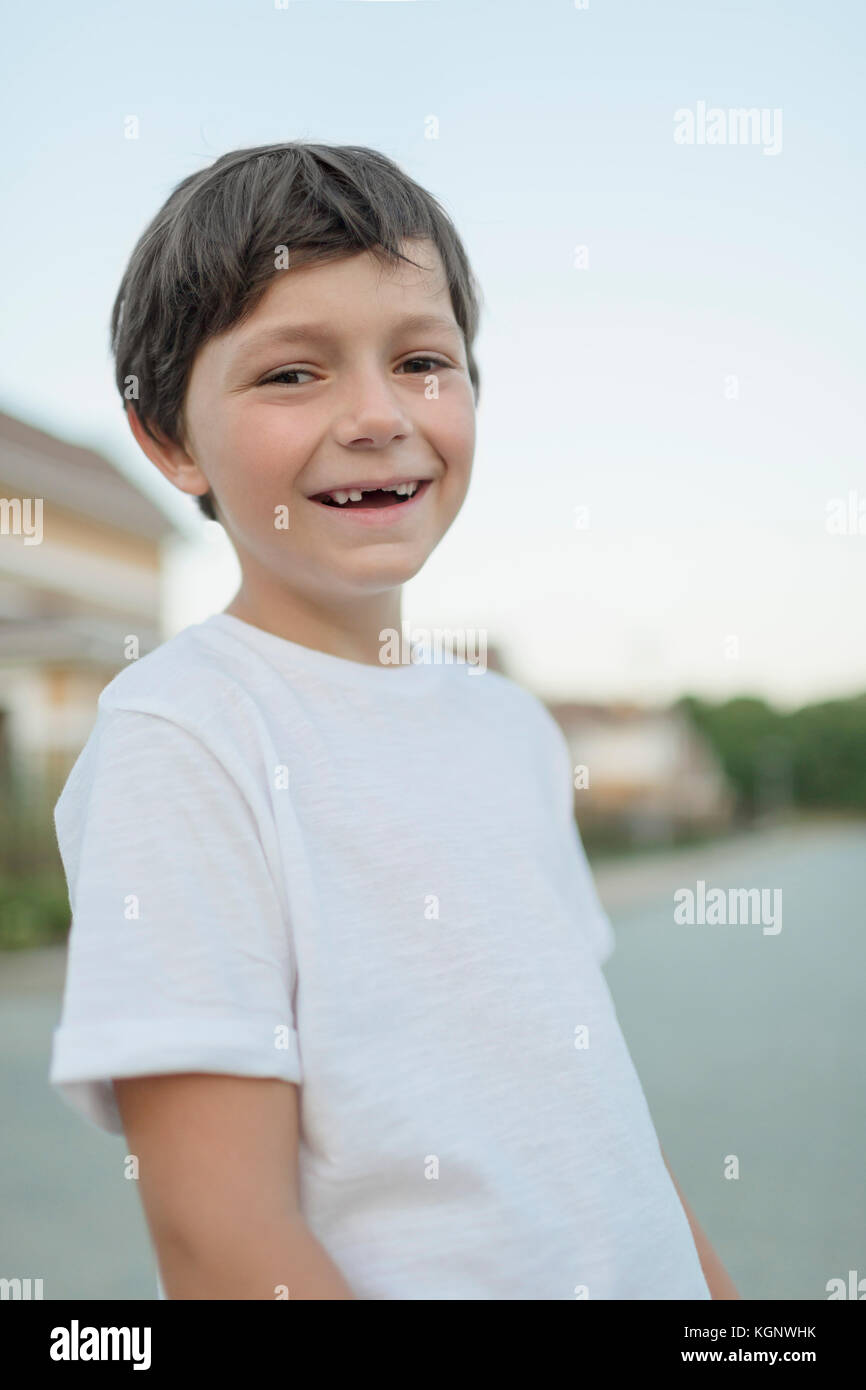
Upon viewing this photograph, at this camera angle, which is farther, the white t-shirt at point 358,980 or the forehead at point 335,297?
the forehead at point 335,297

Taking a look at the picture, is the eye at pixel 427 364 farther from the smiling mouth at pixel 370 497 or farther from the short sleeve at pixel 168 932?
the short sleeve at pixel 168 932

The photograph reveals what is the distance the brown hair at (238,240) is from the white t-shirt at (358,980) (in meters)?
0.25

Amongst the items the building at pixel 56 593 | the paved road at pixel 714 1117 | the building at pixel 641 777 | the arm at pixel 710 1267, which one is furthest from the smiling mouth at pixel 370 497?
the building at pixel 641 777

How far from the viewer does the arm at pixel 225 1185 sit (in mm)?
819

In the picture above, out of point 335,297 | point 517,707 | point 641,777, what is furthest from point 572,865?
point 641,777

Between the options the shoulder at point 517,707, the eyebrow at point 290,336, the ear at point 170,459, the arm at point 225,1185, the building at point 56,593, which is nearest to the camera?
the arm at point 225,1185

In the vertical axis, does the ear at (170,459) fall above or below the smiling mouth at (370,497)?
above

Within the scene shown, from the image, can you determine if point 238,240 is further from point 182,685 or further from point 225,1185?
point 225,1185

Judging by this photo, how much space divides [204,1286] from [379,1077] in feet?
0.58

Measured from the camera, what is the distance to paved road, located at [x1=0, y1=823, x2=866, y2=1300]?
332 centimetres

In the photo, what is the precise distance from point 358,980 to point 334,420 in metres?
0.43

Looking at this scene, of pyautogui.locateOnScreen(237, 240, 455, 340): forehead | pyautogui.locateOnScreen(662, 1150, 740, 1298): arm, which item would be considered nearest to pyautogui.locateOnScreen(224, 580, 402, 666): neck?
pyautogui.locateOnScreen(237, 240, 455, 340): forehead

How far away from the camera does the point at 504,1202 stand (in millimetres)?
909

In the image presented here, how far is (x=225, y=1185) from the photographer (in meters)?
0.82
